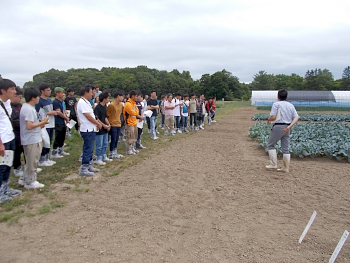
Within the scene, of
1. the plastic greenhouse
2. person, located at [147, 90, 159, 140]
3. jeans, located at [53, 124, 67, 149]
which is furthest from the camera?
the plastic greenhouse

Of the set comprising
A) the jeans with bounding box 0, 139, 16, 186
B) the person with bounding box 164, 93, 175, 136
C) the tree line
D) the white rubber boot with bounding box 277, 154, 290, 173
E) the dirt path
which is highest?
the tree line

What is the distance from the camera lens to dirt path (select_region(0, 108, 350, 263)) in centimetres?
305

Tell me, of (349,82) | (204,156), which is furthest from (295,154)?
(349,82)

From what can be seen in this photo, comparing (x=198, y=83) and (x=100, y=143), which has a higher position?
(x=198, y=83)

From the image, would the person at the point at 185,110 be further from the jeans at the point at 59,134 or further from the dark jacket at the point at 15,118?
the dark jacket at the point at 15,118

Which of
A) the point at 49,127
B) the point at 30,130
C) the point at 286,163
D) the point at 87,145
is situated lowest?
the point at 286,163

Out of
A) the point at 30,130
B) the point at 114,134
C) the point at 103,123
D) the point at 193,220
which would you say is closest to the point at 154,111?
the point at 114,134

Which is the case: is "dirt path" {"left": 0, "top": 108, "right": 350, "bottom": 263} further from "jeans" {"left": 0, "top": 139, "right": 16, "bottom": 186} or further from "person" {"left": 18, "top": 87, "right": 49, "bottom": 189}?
"jeans" {"left": 0, "top": 139, "right": 16, "bottom": 186}

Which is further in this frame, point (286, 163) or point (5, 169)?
point (286, 163)

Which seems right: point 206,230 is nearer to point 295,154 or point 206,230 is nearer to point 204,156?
point 204,156

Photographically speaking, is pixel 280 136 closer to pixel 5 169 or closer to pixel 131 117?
pixel 131 117

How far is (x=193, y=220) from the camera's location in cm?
384

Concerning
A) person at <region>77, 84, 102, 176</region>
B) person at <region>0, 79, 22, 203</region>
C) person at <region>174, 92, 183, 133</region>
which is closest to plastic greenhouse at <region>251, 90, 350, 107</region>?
person at <region>174, 92, 183, 133</region>

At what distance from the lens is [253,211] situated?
163 inches
